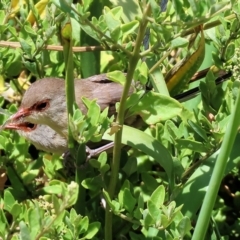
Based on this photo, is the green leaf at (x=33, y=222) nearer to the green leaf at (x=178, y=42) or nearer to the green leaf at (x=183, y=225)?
the green leaf at (x=183, y=225)

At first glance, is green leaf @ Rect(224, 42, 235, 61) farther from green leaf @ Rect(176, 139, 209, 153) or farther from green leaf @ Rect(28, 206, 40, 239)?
green leaf @ Rect(28, 206, 40, 239)

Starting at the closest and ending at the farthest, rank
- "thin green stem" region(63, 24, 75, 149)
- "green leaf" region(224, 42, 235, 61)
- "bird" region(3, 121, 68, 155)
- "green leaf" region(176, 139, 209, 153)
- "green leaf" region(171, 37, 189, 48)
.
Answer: "green leaf" region(171, 37, 189, 48) < "thin green stem" region(63, 24, 75, 149) < "green leaf" region(176, 139, 209, 153) < "green leaf" region(224, 42, 235, 61) < "bird" region(3, 121, 68, 155)

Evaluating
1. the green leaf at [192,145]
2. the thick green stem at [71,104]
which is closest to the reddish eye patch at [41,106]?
the thick green stem at [71,104]

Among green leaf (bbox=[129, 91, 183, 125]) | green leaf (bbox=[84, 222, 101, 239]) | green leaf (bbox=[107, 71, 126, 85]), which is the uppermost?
green leaf (bbox=[107, 71, 126, 85])

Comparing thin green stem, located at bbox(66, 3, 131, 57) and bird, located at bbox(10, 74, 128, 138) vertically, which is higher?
thin green stem, located at bbox(66, 3, 131, 57)

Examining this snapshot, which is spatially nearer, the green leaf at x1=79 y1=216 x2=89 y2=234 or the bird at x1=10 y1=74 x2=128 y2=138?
the green leaf at x1=79 y1=216 x2=89 y2=234

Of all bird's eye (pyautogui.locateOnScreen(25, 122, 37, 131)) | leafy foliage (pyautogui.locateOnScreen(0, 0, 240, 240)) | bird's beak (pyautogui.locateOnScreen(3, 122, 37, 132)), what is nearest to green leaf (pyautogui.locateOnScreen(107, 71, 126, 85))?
leafy foliage (pyautogui.locateOnScreen(0, 0, 240, 240))

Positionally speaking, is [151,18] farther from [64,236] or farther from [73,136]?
[64,236]

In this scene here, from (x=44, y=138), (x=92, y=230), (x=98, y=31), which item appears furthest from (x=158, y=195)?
(x=44, y=138)

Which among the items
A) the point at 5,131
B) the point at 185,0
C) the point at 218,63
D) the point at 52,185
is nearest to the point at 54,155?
the point at 5,131

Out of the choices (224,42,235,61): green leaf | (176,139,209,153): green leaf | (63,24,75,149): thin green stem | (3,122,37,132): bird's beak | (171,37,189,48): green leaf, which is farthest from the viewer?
(3,122,37,132): bird's beak
